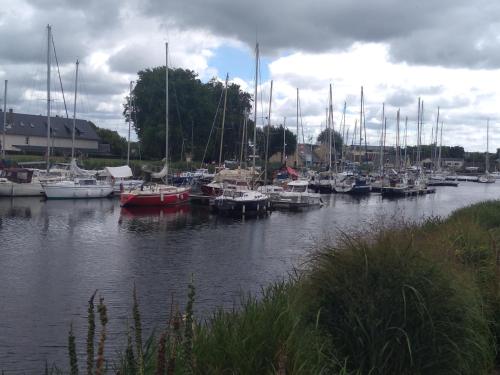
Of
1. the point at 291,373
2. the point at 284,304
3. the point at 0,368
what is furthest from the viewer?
the point at 0,368

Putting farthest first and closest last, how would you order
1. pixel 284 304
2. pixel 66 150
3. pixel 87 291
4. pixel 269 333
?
pixel 66 150
pixel 87 291
pixel 284 304
pixel 269 333

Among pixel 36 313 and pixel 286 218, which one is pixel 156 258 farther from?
pixel 286 218

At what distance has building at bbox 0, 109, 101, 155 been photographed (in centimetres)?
8950

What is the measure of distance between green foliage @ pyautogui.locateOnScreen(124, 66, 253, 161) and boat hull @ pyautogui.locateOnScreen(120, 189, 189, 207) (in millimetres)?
36147

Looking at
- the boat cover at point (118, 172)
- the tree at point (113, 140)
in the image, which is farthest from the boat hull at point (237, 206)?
the tree at point (113, 140)

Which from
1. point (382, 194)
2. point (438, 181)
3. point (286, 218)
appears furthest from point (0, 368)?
point (438, 181)

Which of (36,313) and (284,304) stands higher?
(284,304)

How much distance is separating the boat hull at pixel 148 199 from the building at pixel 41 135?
38.3 metres

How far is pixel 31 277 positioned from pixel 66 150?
74605mm

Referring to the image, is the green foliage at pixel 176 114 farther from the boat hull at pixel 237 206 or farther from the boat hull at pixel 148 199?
the boat hull at pixel 237 206

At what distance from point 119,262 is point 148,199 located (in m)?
24.9

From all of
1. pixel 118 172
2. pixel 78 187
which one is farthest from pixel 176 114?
pixel 78 187

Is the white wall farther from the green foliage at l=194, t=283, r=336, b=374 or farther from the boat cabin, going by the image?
the green foliage at l=194, t=283, r=336, b=374

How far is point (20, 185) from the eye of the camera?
5681cm
